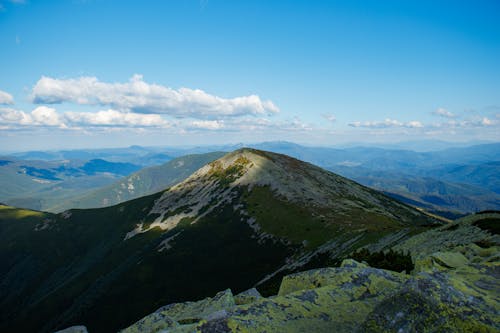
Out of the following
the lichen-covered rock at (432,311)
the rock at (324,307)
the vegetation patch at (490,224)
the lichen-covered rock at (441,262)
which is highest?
the lichen-covered rock at (432,311)

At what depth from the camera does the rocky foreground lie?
839 cm

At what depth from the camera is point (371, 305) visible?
12.7m

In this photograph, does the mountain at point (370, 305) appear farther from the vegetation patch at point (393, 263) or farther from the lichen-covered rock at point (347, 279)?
the vegetation patch at point (393, 263)

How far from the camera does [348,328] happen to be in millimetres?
10906

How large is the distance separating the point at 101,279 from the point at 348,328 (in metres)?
157

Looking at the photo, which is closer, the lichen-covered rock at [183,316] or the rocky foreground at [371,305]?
the rocky foreground at [371,305]

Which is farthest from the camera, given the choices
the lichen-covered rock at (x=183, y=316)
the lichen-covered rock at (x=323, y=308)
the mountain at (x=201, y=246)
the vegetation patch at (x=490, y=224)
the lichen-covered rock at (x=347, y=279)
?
the mountain at (x=201, y=246)

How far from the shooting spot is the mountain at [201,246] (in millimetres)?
100750

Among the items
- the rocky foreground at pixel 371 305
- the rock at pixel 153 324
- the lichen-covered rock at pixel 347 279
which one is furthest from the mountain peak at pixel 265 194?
the rocky foreground at pixel 371 305

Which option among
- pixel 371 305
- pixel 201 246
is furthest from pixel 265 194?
pixel 371 305

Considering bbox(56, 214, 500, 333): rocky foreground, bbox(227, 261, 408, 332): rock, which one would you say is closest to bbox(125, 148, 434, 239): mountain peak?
bbox(56, 214, 500, 333): rocky foreground

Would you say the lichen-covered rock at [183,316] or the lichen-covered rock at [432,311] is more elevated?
the lichen-covered rock at [432,311]

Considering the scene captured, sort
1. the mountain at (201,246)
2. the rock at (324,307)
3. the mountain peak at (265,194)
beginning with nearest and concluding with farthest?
the rock at (324,307)
the mountain at (201,246)
the mountain peak at (265,194)

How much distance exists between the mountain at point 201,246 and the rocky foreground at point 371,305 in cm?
5100
